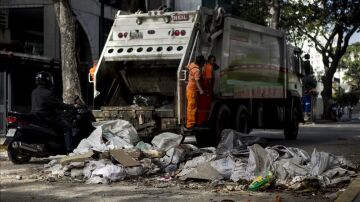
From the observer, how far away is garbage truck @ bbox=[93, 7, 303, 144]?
11273mm

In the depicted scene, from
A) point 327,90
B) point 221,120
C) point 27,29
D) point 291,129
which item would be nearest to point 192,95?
point 221,120

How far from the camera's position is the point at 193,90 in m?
10.8

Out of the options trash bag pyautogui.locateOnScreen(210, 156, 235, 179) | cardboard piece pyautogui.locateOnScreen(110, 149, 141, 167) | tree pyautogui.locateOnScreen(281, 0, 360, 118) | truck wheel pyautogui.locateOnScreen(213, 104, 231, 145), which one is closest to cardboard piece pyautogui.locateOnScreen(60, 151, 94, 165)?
cardboard piece pyautogui.locateOnScreen(110, 149, 141, 167)

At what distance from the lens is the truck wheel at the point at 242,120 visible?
43.0 feet

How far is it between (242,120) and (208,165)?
18.1 ft

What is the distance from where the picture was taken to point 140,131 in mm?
11203

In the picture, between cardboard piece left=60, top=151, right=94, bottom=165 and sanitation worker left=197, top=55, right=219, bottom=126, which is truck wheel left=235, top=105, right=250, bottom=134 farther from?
cardboard piece left=60, top=151, right=94, bottom=165

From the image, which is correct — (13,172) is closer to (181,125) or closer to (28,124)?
(28,124)

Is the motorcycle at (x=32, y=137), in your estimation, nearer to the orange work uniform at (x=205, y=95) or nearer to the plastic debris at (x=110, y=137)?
the plastic debris at (x=110, y=137)

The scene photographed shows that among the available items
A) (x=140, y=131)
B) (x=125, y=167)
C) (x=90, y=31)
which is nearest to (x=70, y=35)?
(x=140, y=131)

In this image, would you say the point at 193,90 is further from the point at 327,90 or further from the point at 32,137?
the point at 327,90

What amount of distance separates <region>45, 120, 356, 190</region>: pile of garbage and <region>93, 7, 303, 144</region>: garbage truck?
1.66 metres

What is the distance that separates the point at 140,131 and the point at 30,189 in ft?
13.2

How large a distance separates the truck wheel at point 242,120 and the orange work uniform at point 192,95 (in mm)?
2288
